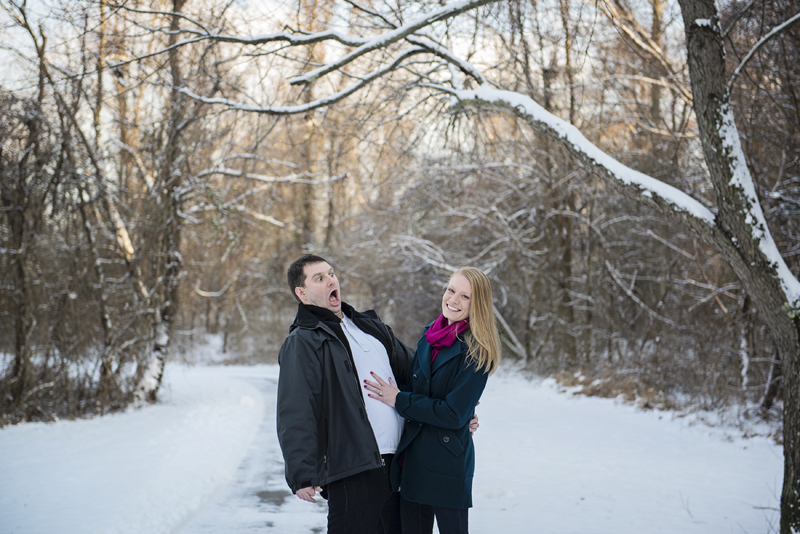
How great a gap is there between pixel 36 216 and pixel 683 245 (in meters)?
12.1

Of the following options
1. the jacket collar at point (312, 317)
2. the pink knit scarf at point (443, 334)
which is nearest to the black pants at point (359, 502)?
the pink knit scarf at point (443, 334)

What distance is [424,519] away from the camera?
285 centimetres

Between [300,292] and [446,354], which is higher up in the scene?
[300,292]

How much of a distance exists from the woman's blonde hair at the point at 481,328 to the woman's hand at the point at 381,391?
1.38ft

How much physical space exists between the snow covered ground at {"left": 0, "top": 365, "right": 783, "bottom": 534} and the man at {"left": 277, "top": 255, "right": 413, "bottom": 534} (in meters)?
2.09

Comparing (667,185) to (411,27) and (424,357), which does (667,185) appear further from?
(424,357)

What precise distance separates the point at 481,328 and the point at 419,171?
12.4m

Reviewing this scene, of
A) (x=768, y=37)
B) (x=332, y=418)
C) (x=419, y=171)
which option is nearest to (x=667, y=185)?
(x=768, y=37)

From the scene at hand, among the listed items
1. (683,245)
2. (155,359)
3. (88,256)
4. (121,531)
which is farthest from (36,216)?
(683,245)

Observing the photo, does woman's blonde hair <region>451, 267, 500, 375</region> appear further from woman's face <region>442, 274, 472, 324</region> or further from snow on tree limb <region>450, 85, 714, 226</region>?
snow on tree limb <region>450, 85, 714, 226</region>

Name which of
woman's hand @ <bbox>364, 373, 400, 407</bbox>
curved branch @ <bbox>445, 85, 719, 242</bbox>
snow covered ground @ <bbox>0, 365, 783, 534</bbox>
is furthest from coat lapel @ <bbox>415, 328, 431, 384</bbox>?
curved branch @ <bbox>445, 85, 719, 242</bbox>

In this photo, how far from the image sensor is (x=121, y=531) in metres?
3.99

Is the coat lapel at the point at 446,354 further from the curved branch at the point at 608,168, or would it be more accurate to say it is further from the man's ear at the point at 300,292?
the curved branch at the point at 608,168

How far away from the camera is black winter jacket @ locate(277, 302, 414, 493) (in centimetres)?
246
